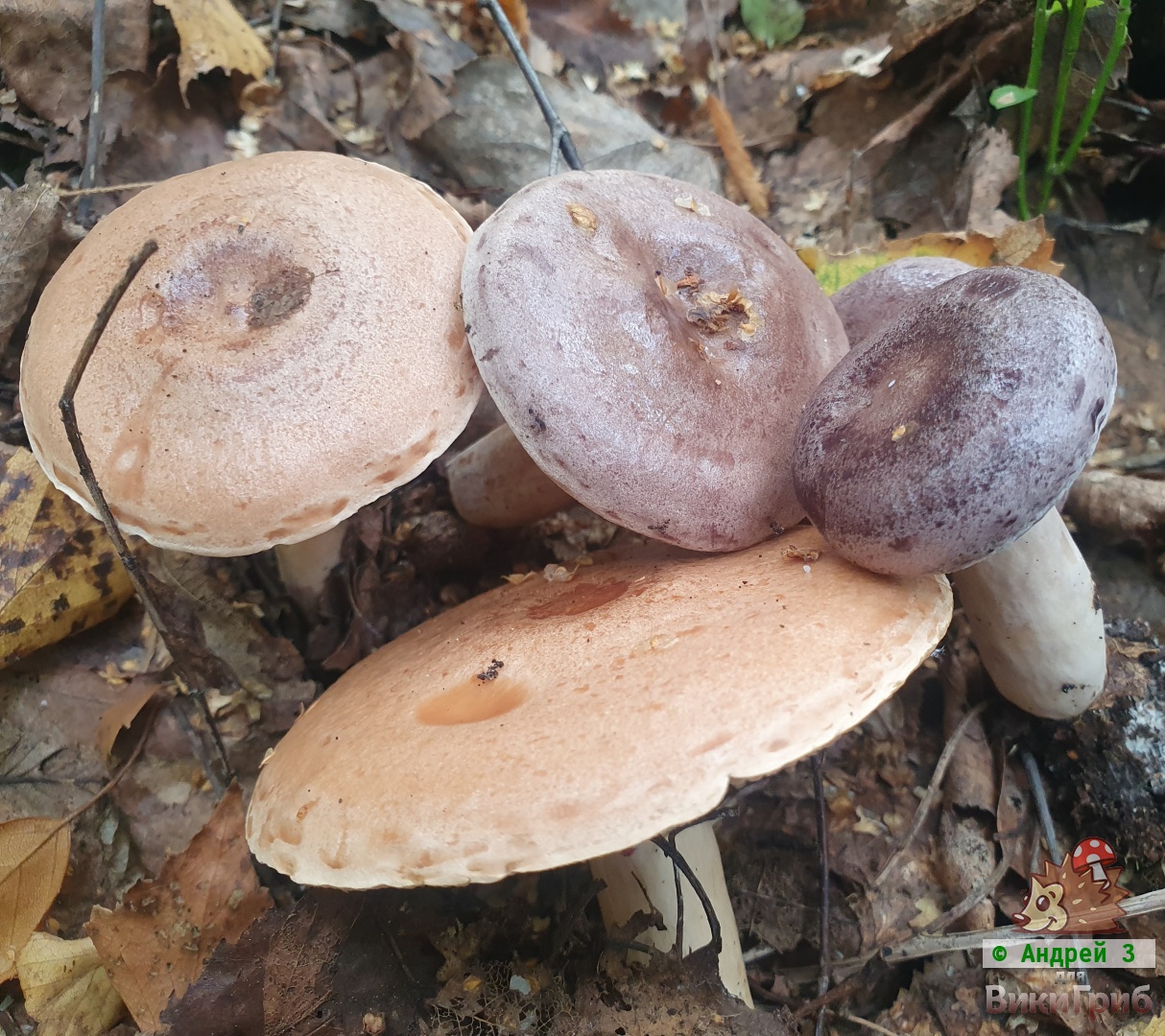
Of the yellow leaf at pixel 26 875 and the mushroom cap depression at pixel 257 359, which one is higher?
the mushroom cap depression at pixel 257 359

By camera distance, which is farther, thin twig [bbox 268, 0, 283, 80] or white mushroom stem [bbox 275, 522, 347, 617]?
thin twig [bbox 268, 0, 283, 80]

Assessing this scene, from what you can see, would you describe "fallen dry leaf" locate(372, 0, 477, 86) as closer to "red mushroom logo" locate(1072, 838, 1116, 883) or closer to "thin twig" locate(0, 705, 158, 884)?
"thin twig" locate(0, 705, 158, 884)

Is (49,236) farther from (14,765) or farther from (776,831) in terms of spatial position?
(776,831)

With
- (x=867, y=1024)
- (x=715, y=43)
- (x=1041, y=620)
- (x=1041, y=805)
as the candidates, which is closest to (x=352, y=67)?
(x=715, y=43)

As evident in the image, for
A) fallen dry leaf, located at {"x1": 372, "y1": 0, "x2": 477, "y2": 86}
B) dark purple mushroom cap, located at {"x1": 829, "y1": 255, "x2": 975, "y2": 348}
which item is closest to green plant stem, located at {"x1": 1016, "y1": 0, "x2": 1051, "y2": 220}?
dark purple mushroom cap, located at {"x1": 829, "y1": 255, "x2": 975, "y2": 348}

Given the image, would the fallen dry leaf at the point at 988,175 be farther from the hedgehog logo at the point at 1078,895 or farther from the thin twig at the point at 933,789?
the hedgehog logo at the point at 1078,895

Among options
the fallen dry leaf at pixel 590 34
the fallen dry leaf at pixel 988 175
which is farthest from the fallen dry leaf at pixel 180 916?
the fallen dry leaf at pixel 590 34
